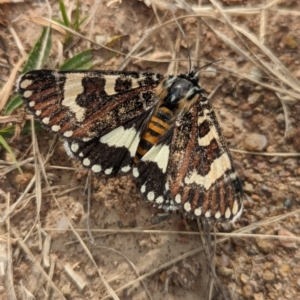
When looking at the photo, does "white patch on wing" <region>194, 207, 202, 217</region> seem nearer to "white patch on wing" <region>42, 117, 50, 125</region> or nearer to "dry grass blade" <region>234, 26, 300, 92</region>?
"white patch on wing" <region>42, 117, 50, 125</region>

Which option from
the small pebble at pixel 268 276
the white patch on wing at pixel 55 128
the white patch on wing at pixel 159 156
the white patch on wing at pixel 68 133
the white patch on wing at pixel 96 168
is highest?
the white patch on wing at pixel 55 128

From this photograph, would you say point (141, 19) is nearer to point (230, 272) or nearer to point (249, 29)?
point (249, 29)

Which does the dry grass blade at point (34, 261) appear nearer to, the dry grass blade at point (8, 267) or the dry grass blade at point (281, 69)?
the dry grass blade at point (8, 267)

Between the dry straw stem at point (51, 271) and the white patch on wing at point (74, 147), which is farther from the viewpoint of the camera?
the dry straw stem at point (51, 271)

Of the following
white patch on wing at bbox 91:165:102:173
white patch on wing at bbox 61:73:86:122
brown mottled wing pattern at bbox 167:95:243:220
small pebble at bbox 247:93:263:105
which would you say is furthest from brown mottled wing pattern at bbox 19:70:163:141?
small pebble at bbox 247:93:263:105

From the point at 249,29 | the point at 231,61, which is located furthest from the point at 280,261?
the point at 249,29

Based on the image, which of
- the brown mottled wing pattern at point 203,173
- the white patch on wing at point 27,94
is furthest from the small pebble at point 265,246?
the white patch on wing at point 27,94
